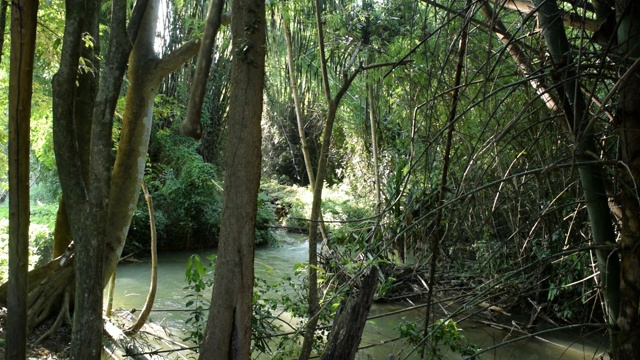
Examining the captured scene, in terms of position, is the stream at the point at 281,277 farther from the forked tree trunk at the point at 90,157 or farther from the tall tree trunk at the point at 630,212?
the tall tree trunk at the point at 630,212

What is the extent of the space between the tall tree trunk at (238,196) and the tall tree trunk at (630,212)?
1.70 meters

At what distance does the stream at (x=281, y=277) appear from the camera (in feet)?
20.2

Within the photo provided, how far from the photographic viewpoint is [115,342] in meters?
5.07

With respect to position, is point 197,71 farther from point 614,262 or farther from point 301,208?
point 301,208

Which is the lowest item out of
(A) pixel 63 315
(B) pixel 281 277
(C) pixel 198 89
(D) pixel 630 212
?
(A) pixel 63 315

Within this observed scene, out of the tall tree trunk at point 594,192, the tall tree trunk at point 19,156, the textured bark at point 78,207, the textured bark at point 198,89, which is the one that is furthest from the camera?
the textured bark at point 78,207

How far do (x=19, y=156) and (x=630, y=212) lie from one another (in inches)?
104

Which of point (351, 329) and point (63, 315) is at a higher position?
point (351, 329)

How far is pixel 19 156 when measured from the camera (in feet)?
8.94

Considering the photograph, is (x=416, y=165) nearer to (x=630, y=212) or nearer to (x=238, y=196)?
(x=238, y=196)

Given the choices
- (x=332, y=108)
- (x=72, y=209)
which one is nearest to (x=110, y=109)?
(x=72, y=209)

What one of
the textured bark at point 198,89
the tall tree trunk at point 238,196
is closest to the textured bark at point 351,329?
the tall tree trunk at point 238,196

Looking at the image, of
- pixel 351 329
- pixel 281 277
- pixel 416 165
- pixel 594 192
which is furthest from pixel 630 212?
pixel 281 277

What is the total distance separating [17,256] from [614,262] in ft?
8.70
